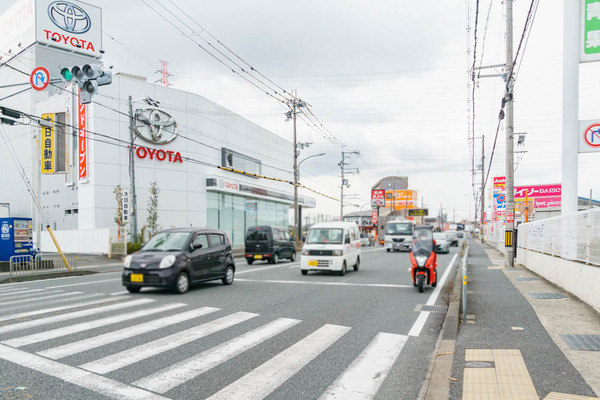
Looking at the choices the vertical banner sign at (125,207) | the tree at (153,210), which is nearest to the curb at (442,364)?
the vertical banner sign at (125,207)

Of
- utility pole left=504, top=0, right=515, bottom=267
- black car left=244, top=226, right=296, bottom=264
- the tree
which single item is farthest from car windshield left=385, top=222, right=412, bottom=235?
the tree

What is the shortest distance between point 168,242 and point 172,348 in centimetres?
623

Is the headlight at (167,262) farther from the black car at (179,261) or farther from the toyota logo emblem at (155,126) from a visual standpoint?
the toyota logo emblem at (155,126)

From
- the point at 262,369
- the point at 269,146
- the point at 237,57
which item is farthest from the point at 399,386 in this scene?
the point at 269,146

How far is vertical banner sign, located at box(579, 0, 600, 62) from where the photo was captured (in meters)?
11.1

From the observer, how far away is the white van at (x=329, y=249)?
16.2 metres

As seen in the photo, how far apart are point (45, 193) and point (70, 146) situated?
19.2 ft

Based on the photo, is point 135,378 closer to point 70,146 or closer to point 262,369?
point 262,369

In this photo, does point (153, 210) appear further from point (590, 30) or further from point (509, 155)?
point (590, 30)

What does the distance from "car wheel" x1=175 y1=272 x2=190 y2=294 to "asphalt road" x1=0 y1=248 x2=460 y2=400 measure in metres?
0.17

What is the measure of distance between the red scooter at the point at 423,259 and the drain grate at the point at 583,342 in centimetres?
537

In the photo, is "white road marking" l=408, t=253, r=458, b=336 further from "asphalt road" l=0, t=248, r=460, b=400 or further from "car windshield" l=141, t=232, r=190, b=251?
"car windshield" l=141, t=232, r=190, b=251

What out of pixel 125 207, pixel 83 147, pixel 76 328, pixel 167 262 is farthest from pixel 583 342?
pixel 83 147

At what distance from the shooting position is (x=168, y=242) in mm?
12055
